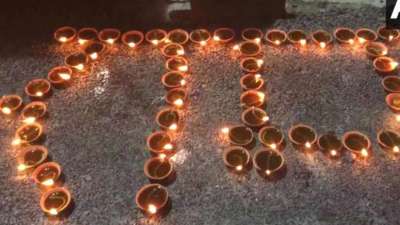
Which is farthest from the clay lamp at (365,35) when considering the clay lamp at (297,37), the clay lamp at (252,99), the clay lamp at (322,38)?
the clay lamp at (252,99)

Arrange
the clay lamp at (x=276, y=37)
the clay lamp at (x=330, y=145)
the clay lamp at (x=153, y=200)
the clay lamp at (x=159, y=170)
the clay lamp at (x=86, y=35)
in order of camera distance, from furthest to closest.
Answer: the clay lamp at (x=86, y=35)
the clay lamp at (x=276, y=37)
the clay lamp at (x=330, y=145)
the clay lamp at (x=159, y=170)
the clay lamp at (x=153, y=200)

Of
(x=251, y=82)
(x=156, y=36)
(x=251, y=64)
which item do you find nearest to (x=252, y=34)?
(x=251, y=64)

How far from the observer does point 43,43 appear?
3936mm

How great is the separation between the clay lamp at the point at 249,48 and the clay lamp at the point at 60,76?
164cm

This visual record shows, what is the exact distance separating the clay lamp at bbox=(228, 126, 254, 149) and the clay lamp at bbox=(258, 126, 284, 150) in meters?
0.08

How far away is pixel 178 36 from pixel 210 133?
4.03ft

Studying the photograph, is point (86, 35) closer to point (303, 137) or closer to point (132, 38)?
point (132, 38)

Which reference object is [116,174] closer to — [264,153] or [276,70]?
[264,153]

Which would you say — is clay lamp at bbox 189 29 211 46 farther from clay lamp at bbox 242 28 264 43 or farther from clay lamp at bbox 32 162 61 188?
clay lamp at bbox 32 162 61 188

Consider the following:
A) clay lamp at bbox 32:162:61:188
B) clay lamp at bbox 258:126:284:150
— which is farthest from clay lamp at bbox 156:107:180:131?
clay lamp at bbox 32:162:61:188

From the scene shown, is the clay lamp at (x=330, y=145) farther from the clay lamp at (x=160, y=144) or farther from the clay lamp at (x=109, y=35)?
the clay lamp at (x=109, y=35)

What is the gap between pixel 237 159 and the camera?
2924 mm

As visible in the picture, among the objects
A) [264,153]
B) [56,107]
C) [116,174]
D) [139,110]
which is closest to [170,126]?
[139,110]

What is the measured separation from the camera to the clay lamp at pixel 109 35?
12.7 feet
